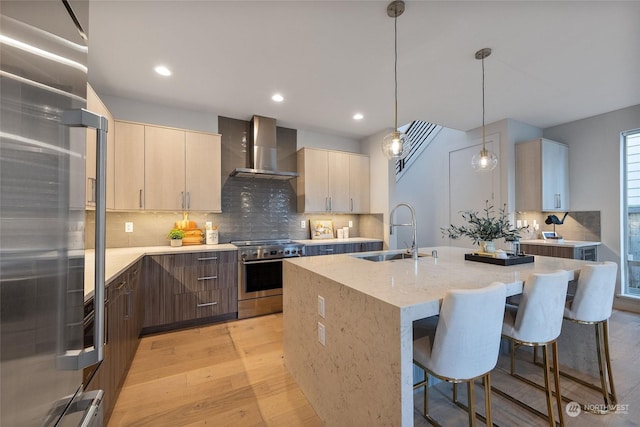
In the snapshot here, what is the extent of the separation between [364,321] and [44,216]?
1.19m

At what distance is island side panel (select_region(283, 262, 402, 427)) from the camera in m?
1.15

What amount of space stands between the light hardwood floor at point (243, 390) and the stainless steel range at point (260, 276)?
2.00ft

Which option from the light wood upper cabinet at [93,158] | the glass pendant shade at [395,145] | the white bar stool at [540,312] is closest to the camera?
the white bar stool at [540,312]

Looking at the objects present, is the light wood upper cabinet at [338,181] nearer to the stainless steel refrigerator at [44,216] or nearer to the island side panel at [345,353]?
the island side panel at [345,353]

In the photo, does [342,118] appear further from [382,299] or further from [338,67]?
[382,299]

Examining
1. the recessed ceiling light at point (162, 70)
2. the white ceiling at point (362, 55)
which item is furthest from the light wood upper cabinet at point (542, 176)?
the recessed ceiling light at point (162, 70)

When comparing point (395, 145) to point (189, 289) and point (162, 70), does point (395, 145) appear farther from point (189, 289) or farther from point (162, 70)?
point (189, 289)

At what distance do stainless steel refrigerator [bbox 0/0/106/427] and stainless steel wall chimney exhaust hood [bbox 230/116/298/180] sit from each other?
2951 millimetres

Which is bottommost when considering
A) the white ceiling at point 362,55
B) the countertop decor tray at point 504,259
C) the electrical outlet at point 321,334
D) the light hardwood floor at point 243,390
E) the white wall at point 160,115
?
the light hardwood floor at point 243,390

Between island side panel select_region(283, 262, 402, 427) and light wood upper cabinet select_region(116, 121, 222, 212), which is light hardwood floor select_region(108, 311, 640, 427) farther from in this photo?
light wood upper cabinet select_region(116, 121, 222, 212)

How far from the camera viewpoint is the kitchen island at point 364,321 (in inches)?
44.1

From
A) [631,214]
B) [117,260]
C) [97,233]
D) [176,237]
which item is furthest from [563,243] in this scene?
[117,260]

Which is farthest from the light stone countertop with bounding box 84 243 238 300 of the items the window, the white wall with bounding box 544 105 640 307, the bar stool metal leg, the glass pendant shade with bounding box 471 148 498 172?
the window

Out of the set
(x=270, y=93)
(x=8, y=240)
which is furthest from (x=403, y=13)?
(x=8, y=240)
